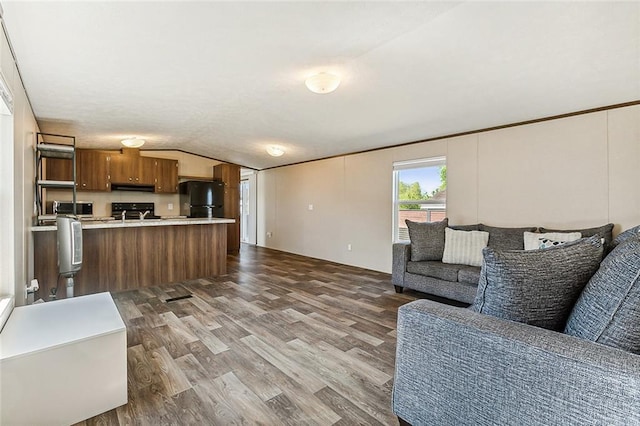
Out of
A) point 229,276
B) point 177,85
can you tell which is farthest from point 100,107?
point 229,276

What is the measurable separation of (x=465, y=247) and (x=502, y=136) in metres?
1.53

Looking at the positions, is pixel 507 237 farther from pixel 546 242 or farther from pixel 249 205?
pixel 249 205

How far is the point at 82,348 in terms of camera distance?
1.54 meters

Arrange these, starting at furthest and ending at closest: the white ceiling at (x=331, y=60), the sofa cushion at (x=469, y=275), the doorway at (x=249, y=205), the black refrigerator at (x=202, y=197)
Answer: the doorway at (x=249, y=205) → the black refrigerator at (x=202, y=197) → the sofa cushion at (x=469, y=275) → the white ceiling at (x=331, y=60)

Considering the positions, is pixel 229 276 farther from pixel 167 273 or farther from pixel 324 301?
pixel 324 301

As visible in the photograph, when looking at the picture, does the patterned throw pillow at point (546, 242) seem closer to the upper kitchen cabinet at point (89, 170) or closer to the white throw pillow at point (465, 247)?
the white throw pillow at point (465, 247)

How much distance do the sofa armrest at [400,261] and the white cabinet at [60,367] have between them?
305cm

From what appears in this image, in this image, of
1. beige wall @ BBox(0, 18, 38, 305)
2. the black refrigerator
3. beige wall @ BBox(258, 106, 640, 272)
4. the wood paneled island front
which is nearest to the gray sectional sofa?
beige wall @ BBox(258, 106, 640, 272)

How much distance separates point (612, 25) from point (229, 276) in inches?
195

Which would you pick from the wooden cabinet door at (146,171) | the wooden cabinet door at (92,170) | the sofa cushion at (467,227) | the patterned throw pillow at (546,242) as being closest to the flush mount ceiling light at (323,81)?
the sofa cushion at (467,227)

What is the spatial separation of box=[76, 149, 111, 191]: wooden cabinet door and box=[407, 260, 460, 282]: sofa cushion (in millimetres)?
5886

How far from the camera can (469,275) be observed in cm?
313

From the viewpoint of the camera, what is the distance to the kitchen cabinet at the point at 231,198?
706cm

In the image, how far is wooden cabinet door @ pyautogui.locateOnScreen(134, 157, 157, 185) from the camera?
6.06m
